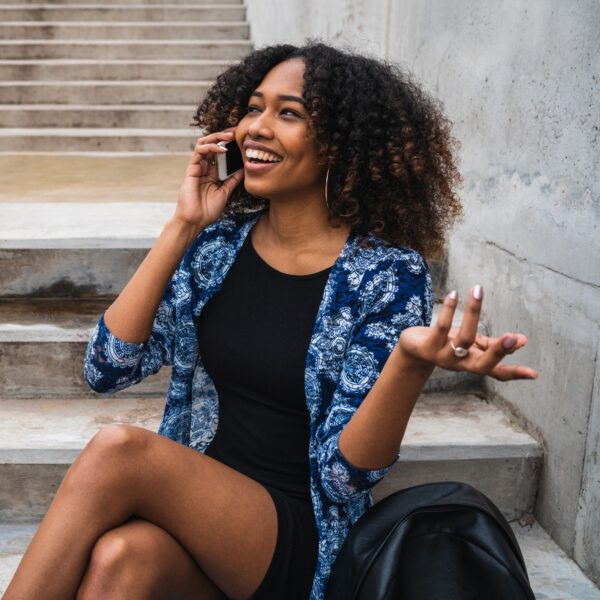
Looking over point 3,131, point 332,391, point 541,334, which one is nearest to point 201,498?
point 332,391

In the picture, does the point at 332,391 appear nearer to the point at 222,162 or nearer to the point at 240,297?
the point at 240,297

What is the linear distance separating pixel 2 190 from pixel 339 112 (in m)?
2.93

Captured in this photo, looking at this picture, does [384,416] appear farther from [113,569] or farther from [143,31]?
[143,31]

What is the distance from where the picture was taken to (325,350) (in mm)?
1701

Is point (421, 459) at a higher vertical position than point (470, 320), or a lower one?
lower

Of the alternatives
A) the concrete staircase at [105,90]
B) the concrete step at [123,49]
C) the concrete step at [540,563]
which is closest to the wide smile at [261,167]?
the concrete step at [540,563]

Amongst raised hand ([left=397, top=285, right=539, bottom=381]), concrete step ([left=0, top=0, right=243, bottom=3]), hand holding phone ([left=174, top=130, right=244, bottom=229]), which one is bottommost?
raised hand ([left=397, top=285, right=539, bottom=381])

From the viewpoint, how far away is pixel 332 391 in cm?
173

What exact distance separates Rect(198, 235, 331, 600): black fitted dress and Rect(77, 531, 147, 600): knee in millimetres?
337

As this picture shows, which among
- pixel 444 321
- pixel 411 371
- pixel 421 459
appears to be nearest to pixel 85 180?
pixel 421 459

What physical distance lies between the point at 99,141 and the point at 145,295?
408cm

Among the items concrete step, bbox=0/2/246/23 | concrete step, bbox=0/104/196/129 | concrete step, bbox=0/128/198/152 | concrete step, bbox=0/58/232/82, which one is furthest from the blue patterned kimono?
concrete step, bbox=0/2/246/23

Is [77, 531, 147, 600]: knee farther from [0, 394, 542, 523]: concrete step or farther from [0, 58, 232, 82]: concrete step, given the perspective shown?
[0, 58, 232, 82]: concrete step

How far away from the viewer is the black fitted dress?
1.74 m
